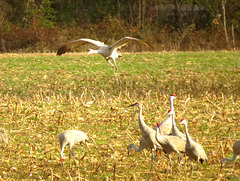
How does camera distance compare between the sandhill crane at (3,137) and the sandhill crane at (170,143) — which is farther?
the sandhill crane at (3,137)

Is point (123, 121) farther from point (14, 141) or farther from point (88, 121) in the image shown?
point (14, 141)

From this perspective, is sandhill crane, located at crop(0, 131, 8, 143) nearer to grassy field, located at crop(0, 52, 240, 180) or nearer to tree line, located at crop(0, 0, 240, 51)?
grassy field, located at crop(0, 52, 240, 180)

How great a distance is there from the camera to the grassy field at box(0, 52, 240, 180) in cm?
516

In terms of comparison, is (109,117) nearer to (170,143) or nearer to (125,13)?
(170,143)

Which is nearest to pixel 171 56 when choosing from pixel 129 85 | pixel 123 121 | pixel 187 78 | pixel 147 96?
pixel 187 78

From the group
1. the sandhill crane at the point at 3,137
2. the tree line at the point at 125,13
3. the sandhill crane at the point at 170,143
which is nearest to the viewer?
the sandhill crane at the point at 170,143

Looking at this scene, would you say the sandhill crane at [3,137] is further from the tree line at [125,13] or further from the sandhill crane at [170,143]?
the tree line at [125,13]

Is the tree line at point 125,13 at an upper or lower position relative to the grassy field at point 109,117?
upper

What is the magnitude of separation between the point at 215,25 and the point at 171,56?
9445 mm

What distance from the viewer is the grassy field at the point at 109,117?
5.16 meters

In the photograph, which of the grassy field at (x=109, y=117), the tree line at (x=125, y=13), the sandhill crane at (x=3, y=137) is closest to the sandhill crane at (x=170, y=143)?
the grassy field at (x=109, y=117)

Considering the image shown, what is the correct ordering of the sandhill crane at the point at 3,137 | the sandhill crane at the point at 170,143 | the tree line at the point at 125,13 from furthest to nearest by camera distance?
1. the tree line at the point at 125,13
2. the sandhill crane at the point at 3,137
3. the sandhill crane at the point at 170,143

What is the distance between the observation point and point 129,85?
11.9 m

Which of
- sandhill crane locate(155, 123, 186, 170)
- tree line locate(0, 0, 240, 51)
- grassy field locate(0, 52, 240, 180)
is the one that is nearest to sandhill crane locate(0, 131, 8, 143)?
grassy field locate(0, 52, 240, 180)
